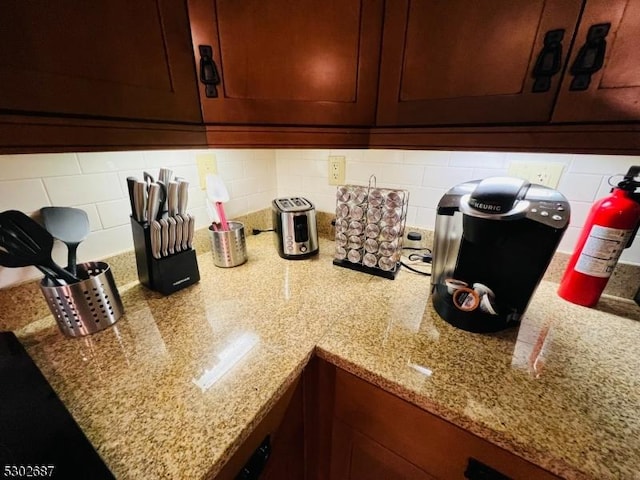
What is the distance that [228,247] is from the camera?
3.07 feet

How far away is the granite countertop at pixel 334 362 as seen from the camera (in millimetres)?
399

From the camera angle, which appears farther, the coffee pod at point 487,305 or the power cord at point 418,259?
the power cord at point 418,259

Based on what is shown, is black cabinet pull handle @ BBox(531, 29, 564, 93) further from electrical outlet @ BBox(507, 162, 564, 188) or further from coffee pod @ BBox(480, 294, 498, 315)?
coffee pod @ BBox(480, 294, 498, 315)

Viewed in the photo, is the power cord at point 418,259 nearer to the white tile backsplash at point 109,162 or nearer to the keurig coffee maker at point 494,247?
the keurig coffee maker at point 494,247

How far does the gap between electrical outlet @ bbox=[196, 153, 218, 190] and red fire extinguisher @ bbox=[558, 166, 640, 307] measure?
119 centimetres

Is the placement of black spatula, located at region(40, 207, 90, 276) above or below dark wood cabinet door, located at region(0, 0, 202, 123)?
below

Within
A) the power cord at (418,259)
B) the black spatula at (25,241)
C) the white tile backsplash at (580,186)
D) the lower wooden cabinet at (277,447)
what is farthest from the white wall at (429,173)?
the black spatula at (25,241)

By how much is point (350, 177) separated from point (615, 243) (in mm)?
809

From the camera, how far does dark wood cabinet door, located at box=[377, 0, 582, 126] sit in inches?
19.2

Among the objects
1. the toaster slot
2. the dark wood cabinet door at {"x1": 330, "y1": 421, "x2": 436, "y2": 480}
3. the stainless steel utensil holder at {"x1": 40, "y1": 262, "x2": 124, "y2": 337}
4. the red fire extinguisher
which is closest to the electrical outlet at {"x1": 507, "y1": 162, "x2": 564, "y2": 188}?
the red fire extinguisher

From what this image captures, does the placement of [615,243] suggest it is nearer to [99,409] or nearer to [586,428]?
[586,428]

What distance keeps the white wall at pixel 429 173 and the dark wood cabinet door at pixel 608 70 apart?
0.97 feet

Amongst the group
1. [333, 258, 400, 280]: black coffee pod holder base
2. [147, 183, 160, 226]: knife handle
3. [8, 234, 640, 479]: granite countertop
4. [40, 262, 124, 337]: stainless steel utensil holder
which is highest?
[147, 183, 160, 226]: knife handle

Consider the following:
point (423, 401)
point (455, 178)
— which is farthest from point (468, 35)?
point (423, 401)
